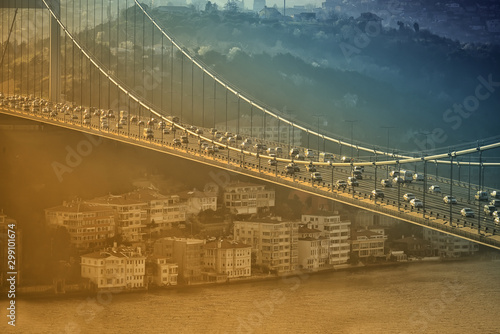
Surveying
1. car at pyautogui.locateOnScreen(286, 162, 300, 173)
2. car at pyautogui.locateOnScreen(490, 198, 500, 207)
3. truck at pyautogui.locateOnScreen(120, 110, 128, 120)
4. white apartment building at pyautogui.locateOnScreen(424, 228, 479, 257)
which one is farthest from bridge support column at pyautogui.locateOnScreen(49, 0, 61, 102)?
car at pyautogui.locateOnScreen(490, 198, 500, 207)

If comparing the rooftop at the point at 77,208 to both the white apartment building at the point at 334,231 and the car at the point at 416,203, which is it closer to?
the white apartment building at the point at 334,231

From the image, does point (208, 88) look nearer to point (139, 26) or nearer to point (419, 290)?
point (139, 26)

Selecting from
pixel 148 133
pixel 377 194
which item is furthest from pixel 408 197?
pixel 148 133

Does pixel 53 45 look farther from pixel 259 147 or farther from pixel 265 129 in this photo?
pixel 259 147

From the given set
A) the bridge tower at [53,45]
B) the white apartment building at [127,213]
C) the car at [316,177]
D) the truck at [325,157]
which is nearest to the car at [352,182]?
the car at [316,177]

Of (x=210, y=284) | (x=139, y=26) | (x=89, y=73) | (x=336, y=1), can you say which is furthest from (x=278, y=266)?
(x=336, y=1)

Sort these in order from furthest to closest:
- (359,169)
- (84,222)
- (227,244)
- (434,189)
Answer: (84,222)
(227,244)
(359,169)
(434,189)
